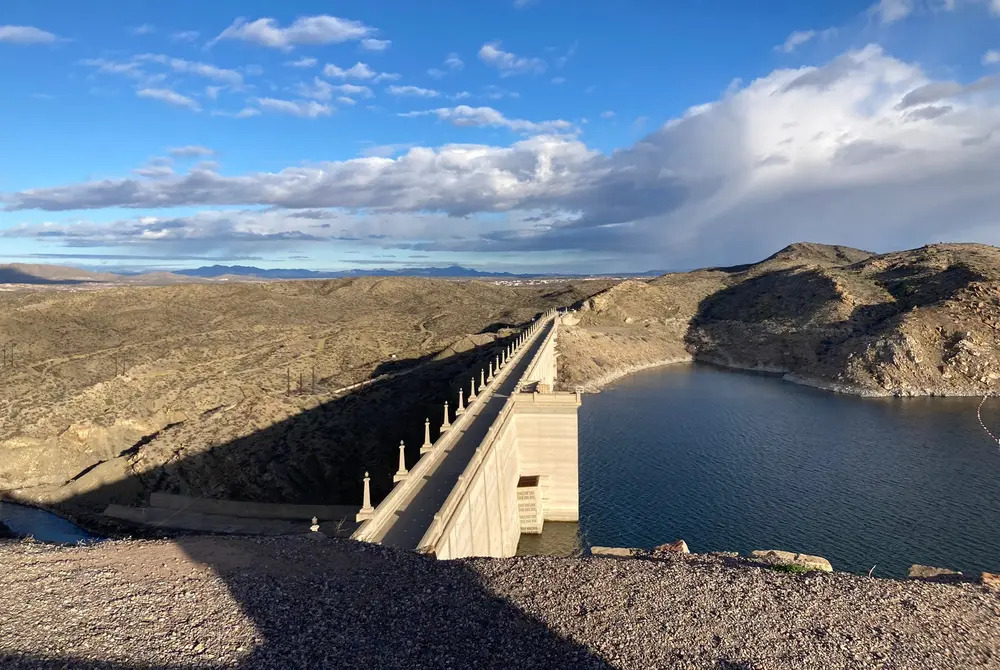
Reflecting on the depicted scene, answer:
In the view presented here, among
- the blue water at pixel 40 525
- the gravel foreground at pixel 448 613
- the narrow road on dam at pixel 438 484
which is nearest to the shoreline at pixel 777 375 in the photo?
the narrow road on dam at pixel 438 484

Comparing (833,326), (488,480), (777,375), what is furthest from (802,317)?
(488,480)

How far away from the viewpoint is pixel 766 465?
47.1m

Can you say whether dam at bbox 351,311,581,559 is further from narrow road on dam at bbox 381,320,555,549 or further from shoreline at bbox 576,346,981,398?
shoreline at bbox 576,346,981,398

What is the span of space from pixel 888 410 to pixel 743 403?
15345mm

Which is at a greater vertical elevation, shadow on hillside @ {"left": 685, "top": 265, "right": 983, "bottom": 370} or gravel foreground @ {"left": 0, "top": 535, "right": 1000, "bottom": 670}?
shadow on hillside @ {"left": 685, "top": 265, "right": 983, "bottom": 370}

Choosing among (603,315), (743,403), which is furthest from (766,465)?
(603,315)

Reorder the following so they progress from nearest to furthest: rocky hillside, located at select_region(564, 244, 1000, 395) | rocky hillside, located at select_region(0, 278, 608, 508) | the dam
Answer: the dam → rocky hillside, located at select_region(0, 278, 608, 508) → rocky hillside, located at select_region(564, 244, 1000, 395)

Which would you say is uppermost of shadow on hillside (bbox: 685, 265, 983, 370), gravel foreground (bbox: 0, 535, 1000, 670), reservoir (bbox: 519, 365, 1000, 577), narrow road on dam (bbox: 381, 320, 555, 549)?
shadow on hillside (bbox: 685, 265, 983, 370)

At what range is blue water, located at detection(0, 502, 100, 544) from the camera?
39969 millimetres

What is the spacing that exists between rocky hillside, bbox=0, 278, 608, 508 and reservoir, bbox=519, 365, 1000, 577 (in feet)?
58.3

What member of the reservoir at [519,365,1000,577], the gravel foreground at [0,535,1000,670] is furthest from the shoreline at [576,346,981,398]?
the gravel foreground at [0,535,1000,670]

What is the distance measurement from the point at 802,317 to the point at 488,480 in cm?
8946

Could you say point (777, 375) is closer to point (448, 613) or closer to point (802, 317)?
point (802, 317)

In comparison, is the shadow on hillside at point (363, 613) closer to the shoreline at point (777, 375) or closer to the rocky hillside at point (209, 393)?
the rocky hillside at point (209, 393)
